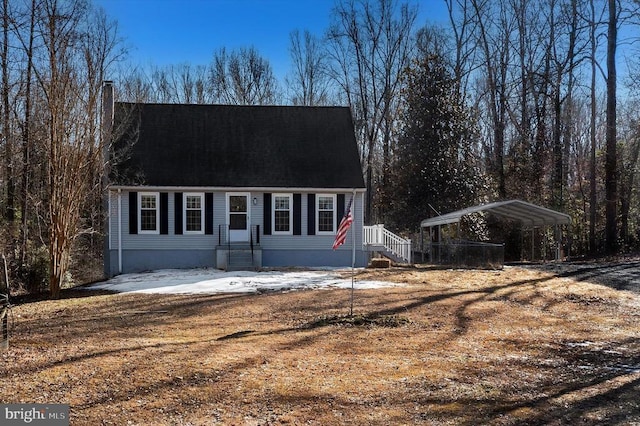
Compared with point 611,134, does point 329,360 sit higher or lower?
lower

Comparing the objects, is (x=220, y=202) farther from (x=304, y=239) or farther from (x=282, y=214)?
(x=304, y=239)

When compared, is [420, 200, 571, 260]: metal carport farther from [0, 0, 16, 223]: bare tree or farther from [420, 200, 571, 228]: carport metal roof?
[0, 0, 16, 223]: bare tree

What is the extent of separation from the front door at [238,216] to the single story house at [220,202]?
38mm

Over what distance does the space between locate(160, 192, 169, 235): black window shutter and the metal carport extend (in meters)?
10.9

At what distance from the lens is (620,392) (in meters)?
5.81

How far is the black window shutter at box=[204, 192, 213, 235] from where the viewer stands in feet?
65.1

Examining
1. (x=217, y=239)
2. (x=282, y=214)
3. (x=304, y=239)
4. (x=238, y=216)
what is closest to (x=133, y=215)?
(x=217, y=239)

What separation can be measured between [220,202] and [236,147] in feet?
8.86

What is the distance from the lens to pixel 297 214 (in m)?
20.1

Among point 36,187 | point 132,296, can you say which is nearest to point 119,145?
point 36,187

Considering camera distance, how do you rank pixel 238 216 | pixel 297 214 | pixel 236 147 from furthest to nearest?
pixel 236 147, pixel 297 214, pixel 238 216

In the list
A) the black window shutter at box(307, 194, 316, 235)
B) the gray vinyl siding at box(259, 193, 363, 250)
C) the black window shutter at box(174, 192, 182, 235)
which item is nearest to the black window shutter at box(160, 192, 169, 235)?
the black window shutter at box(174, 192, 182, 235)

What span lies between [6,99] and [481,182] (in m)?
21.3

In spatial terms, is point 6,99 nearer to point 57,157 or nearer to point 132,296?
point 57,157
